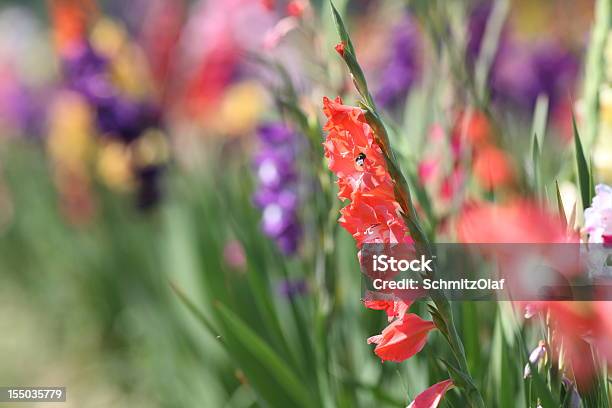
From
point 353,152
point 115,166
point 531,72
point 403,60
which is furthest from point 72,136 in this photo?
point 353,152

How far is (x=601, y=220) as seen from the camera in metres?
0.52

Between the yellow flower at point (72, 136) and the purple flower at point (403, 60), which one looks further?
the yellow flower at point (72, 136)

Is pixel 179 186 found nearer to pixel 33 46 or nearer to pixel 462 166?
pixel 462 166

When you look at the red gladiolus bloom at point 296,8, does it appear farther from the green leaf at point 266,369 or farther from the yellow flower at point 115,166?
the yellow flower at point 115,166

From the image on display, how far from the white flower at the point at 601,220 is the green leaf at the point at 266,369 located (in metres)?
0.47

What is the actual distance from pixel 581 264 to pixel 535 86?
1857 millimetres

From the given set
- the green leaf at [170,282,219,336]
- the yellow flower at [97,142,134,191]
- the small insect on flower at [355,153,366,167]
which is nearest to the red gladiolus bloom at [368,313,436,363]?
the small insect on flower at [355,153,366,167]

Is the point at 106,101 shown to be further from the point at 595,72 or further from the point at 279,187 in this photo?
the point at 595,72

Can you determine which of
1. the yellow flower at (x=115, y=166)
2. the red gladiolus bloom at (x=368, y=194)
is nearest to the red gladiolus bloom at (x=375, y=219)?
the red gladiolus bloom at (x=368, y=194)

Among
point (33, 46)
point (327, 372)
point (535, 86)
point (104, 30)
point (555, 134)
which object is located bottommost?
point (327, 372)

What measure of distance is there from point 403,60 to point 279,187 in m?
0.85

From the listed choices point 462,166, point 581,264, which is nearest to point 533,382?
point 581,264

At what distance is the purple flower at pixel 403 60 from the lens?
6.39 feet

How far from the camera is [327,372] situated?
0.92m
